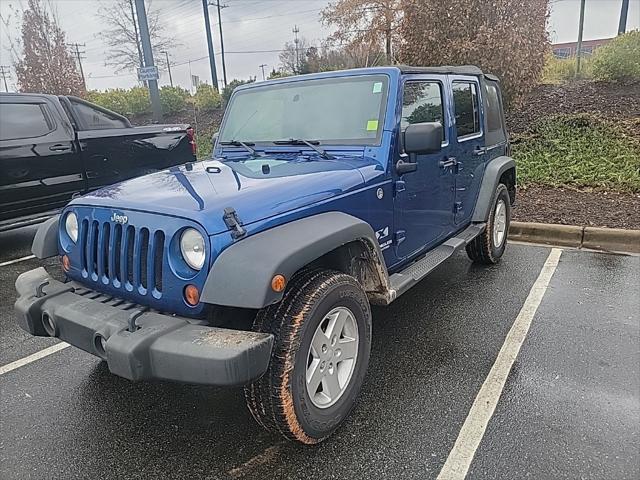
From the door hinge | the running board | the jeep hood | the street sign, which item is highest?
the street sign

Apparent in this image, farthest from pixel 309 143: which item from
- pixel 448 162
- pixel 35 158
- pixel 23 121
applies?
pixel 23 121

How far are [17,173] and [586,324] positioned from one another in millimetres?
6099

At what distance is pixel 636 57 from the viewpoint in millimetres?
10516

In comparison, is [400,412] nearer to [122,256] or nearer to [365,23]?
[122,256]

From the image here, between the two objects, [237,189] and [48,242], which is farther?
[48,242]

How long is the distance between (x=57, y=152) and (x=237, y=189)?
4.72 m

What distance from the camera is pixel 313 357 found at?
2.49 m

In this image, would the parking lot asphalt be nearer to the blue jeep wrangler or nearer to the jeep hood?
the blue jeep wrangler

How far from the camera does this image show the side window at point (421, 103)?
3521 mm

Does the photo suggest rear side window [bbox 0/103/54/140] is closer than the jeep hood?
No

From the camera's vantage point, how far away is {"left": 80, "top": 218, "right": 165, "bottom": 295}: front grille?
2.33 meters

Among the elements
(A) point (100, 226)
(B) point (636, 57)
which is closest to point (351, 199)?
(A) point (100, 226)

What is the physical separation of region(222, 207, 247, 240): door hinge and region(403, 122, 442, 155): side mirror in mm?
1402

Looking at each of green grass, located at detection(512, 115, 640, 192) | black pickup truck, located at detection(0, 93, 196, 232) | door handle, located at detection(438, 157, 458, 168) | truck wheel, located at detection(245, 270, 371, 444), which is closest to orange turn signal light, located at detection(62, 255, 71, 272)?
truck wheel, located at detection(245, 270, 371, 444)
